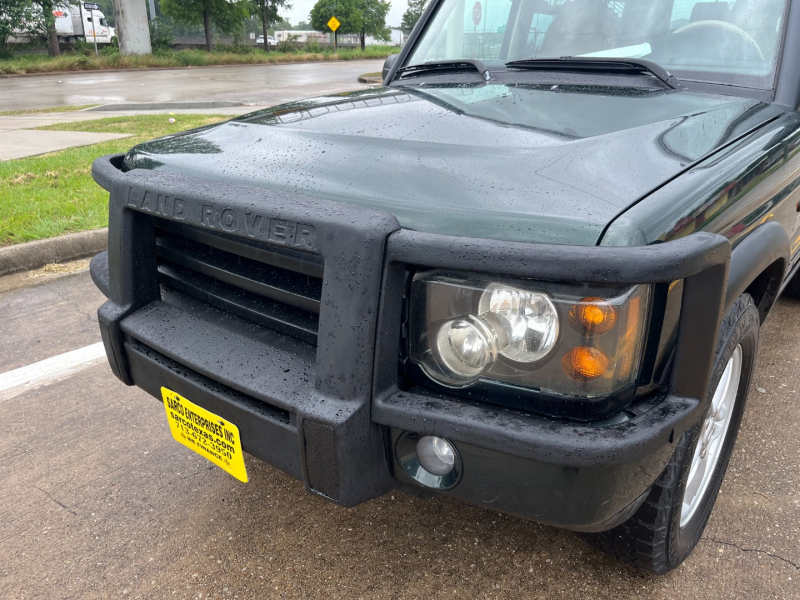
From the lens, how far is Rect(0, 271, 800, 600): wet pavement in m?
1.85

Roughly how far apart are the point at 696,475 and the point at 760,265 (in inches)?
26.7

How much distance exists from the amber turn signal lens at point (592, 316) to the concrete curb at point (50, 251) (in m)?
4.27

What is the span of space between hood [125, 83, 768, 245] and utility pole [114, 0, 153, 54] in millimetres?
30730

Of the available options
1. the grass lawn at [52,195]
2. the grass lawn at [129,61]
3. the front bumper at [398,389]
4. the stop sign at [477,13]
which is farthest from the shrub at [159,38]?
the front bumper at [398,389]

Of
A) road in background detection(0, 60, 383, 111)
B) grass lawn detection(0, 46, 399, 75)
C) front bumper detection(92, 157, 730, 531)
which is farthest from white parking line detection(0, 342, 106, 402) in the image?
grass lawn detection(0, 46, 399, 75)

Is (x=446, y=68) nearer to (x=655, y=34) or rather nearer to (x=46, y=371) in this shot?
(x=655, y=34)

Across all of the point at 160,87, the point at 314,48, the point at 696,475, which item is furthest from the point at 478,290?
the point at 314,48

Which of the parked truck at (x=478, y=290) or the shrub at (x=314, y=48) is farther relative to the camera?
the shrub at (x=314, y=48)

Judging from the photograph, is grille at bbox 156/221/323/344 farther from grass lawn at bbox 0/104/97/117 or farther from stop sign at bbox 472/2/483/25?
grass lawn at bbox 0/104/97/117

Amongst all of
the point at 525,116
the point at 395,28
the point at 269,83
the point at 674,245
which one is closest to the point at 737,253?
the point at 674,245

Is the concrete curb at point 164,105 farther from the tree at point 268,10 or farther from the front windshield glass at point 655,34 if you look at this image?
the tree at point 268,10

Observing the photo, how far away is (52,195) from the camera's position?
5562 mm

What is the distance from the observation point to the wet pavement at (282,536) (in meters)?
1.85

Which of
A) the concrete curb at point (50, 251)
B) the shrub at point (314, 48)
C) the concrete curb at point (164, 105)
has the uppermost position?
the shrub at point (314, 48)
